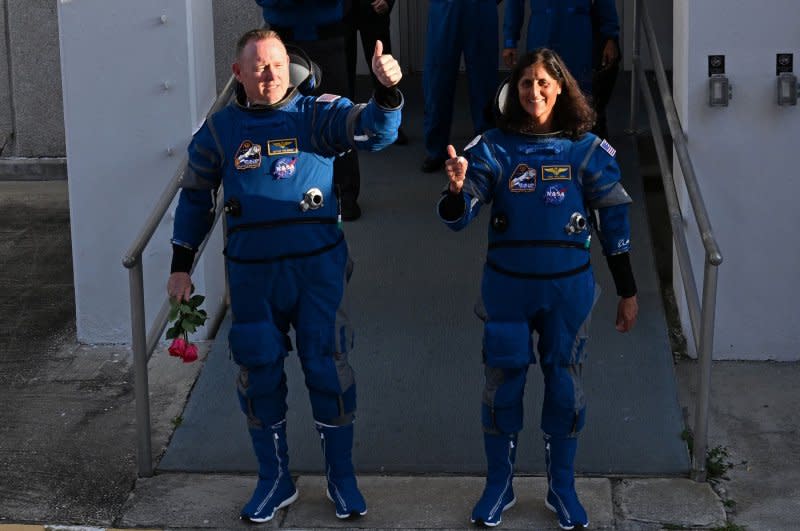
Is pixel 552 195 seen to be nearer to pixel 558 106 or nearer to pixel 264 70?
pixel 558 106

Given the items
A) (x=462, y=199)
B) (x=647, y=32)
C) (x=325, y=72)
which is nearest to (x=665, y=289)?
(x=647, y=32)

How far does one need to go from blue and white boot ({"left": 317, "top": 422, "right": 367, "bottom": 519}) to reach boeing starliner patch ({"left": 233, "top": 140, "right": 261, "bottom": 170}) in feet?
3.20

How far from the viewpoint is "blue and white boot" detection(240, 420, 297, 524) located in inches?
222

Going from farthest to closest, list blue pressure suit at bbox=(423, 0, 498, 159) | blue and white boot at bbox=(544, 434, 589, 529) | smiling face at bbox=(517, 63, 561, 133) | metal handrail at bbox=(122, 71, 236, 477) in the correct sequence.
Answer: blue pressure suit at bbox=(423, 0, 498, 159), metal handrail at bbox=(122, 71, 236, 477), blue and white boot at bbox=(544, 434, 589, 529), smiling face at bbox=(517, 63, 561, 133)

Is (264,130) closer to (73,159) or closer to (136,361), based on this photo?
(136,361)

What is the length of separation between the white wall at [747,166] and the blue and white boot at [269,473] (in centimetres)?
226

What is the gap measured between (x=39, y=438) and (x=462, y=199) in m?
2.34

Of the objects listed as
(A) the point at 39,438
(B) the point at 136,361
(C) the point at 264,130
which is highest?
(C) the point at 264,130

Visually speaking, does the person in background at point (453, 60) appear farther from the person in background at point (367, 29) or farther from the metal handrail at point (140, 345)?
the metal handrail at point (140, 345)

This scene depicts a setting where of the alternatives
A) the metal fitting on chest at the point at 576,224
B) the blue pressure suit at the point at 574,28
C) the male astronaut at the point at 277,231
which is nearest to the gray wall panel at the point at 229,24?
the blue pressure suit at the point at 574,28

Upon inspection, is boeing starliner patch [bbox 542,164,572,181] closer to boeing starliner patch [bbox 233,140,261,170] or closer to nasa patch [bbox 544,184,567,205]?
nasa patch [bbox 544,184,567,205]

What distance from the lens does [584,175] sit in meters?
5.30

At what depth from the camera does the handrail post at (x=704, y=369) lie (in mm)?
5742

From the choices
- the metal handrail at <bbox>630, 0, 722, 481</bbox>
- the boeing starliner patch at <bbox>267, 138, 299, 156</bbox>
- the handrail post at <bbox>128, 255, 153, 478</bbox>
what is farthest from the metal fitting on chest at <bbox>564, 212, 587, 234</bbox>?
the handrail post at <bbox>128, 255, 153, 478</bbox>
